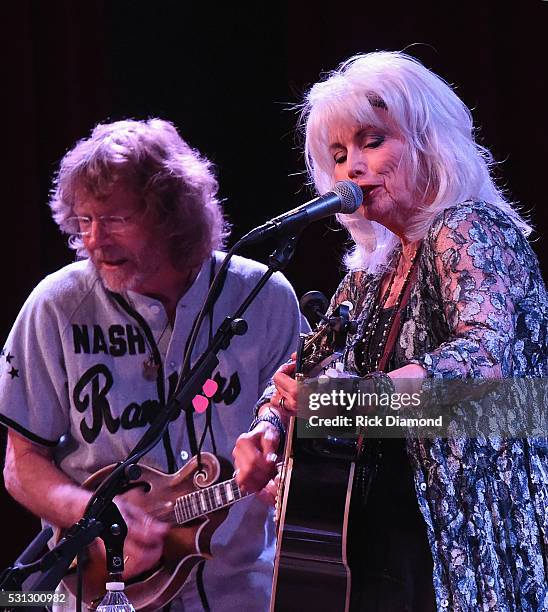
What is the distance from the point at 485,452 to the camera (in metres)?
1.80

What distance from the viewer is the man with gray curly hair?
2.77m

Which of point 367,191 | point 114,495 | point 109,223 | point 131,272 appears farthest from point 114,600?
point 109,223

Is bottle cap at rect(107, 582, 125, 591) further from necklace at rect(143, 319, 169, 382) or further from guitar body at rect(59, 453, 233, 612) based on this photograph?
necklace at rect(143, 319, 169, 382)

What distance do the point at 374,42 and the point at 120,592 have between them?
214 centimetres

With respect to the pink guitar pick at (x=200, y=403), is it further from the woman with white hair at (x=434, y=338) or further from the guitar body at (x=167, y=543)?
the woman with white hair at (x=434, y=338)

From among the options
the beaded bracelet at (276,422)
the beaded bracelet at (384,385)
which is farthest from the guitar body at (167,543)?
the beaded bracelet at (384,385)

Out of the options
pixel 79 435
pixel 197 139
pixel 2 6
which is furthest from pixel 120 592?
pixel 2 6

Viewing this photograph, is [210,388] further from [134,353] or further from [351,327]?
[351,327]

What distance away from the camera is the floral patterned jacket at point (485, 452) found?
5.62 ft

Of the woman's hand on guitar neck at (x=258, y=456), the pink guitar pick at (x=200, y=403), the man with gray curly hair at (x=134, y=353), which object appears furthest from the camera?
the man with gray curly hair at (x=134, y=353)

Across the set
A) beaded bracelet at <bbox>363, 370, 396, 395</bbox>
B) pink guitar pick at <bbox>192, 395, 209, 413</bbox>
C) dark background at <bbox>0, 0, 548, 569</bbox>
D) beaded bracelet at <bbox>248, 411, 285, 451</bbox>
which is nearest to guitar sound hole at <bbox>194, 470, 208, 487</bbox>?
pink guitar pick at <bbox>192, 395, 209, 413</bbox>

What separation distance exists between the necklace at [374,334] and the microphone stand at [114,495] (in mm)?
253

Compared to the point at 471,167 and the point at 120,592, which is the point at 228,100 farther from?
the point at 120,592

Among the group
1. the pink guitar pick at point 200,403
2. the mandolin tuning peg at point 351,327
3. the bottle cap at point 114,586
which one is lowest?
the bottle cap at point 114,586
